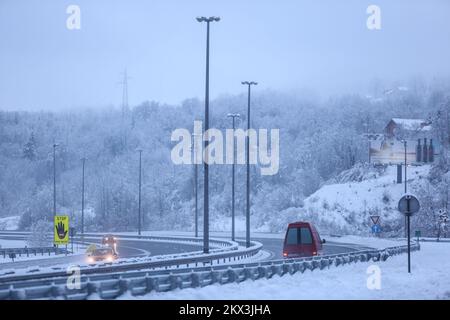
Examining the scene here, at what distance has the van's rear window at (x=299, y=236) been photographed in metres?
37.0

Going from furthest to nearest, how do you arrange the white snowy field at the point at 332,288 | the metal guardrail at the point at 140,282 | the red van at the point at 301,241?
the red van at the point at 301,241, the white snowy field at the point at 332,288, the metal guardrail at the point at 140,282

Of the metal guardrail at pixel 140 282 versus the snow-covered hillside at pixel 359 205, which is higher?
the metal guardrail at pixel 140 282

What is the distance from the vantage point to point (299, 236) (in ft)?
122

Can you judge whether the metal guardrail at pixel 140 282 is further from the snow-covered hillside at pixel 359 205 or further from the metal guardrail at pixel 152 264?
the snow-covered hillside at pixel 359 205

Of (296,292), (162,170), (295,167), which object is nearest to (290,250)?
(296,292)

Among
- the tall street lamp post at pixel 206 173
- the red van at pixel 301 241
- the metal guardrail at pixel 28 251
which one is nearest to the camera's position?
the red van at pixel 301 241

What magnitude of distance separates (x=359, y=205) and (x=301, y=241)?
77053 millimetres

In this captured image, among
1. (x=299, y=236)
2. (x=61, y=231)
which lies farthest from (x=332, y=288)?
(x=61, y=231)

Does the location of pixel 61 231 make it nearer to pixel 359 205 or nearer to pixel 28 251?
pixel 28 251

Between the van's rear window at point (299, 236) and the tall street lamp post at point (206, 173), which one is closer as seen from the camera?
the van's rear window at point (299, 236)

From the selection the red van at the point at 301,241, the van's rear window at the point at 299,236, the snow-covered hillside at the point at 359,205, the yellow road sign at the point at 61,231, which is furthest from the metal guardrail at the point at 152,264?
the snow-covered hillside at the point at 359,205

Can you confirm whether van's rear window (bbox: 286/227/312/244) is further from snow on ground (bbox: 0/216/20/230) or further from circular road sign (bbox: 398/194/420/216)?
snow on ground (bbox: 0/216/20/230)
